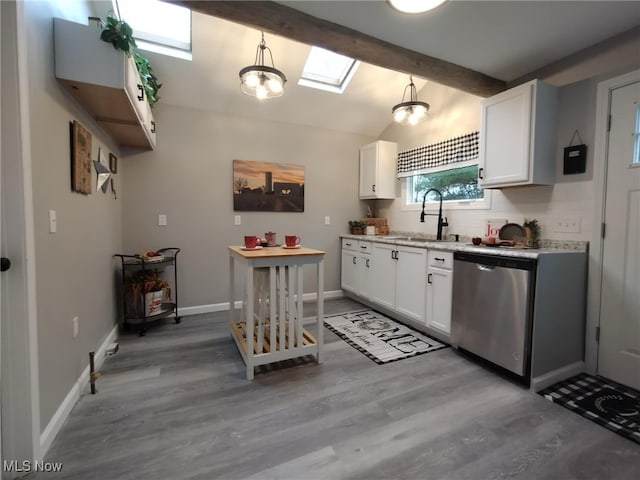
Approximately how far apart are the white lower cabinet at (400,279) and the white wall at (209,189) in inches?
37.8

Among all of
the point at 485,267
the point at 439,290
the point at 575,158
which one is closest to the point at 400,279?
the point at 439,290

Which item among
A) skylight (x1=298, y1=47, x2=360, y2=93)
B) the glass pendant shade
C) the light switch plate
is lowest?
the light switch plate

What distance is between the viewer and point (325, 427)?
1604 mm

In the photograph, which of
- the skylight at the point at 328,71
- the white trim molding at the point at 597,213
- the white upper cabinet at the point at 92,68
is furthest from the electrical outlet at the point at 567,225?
the white upper cabinet at the point at 92,68

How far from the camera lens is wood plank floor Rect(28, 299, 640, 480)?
134 centimetres

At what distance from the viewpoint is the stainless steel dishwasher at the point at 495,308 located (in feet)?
6.54

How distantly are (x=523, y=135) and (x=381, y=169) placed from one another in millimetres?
1851

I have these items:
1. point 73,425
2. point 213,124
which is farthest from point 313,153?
point 73,425

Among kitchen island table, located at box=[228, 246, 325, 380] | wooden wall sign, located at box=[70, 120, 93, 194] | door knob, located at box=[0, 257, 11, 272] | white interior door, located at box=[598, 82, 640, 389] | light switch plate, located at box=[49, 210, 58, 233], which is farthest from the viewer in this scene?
kitchen island table, located at box=[228, 246, 325, 380]

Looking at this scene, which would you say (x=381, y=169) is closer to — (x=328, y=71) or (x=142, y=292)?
(x=328, y=71)

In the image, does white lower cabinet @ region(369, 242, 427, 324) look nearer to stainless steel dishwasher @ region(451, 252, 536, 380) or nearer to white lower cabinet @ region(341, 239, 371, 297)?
white lower cabinet @ region(341, 239, 371, 297)

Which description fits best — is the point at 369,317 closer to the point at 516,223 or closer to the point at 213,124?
the point at 516,223

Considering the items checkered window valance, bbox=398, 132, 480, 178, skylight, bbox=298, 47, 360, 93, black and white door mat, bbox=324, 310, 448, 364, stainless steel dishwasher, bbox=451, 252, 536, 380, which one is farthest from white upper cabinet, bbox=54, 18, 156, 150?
checkered window valance, bbox=398, 132, 480, 178

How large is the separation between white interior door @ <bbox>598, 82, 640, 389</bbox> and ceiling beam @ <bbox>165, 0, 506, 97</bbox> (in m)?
1.03
